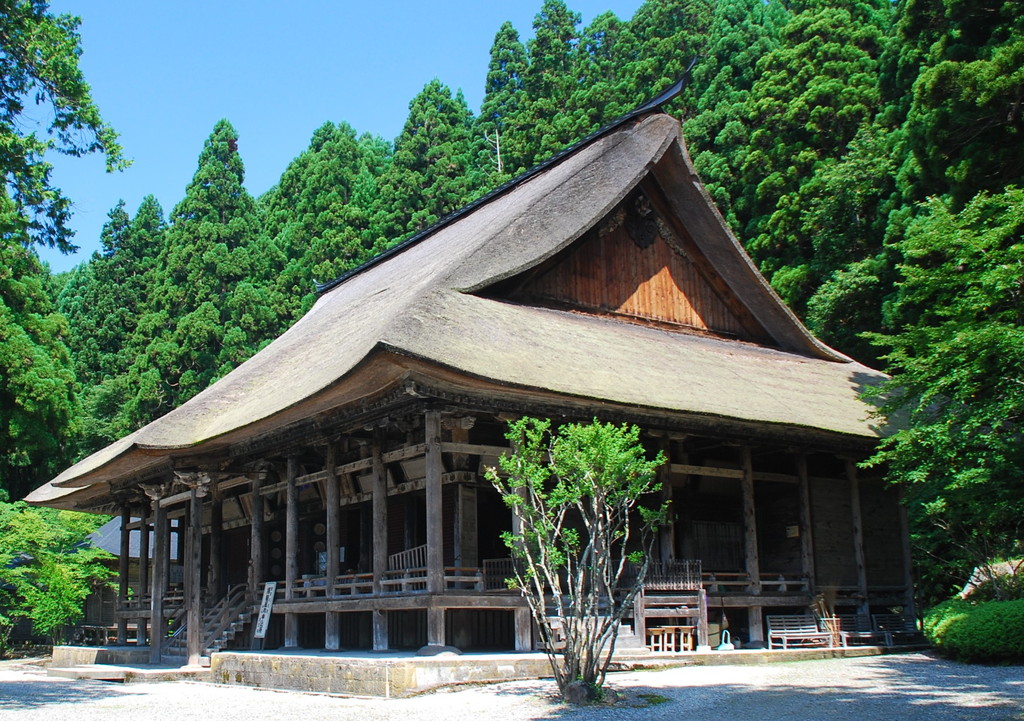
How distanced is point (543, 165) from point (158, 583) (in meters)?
11.9

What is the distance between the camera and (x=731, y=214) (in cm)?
3612

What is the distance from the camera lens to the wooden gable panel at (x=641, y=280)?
18.5 metres

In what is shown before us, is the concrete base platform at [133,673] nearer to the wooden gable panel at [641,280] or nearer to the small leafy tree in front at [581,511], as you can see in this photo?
the small leafy tree in front at [581,511]

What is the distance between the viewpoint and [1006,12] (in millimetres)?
21438

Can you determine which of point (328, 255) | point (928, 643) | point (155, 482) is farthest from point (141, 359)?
point (928, 643)

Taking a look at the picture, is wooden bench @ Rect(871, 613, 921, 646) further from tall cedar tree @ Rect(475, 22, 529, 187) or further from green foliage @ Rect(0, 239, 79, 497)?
tall cedar tree @ Rect(475, 22, 529, 187)

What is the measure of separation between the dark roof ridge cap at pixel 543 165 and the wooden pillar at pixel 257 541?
9.28m

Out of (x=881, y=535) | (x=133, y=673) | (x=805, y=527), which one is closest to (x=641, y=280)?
(x=805, y=527)

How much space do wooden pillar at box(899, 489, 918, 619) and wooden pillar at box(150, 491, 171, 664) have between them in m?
13.7

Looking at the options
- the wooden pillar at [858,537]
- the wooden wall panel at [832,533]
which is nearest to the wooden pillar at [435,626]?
the wooden wall panel at [832,533]

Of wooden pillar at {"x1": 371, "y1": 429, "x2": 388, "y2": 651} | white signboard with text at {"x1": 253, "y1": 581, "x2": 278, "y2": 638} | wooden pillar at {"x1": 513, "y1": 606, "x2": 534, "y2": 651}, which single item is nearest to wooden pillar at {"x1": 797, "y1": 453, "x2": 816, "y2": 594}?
wooden pillar at {"x1": 513, "y1": 606, "x2": 534, "y2": 651}

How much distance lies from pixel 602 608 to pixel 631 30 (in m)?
42.3

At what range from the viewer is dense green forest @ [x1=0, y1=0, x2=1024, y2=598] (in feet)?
45.2

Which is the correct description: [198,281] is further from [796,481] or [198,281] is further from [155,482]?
[796,481]
